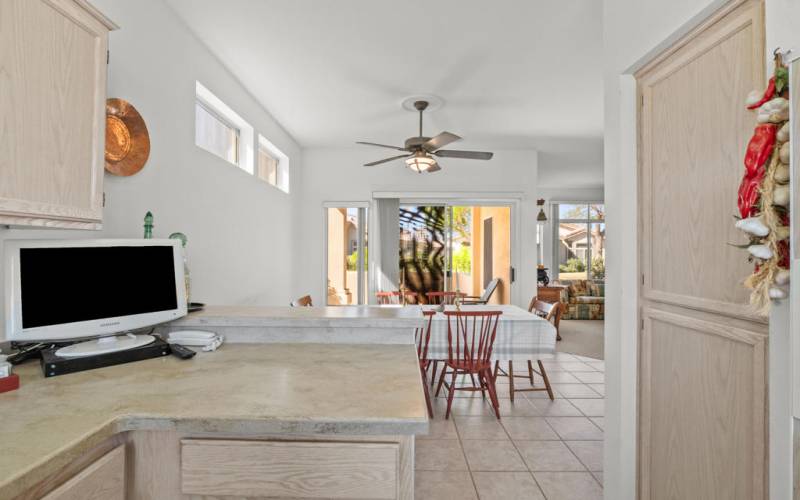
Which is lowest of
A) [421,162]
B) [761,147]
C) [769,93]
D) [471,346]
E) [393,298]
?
[471,346]

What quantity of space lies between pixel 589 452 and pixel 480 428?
0.73 metres

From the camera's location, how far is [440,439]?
277 cm

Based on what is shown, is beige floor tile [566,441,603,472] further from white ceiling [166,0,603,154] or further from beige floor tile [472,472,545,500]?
white ceiling [166,0,603,154]

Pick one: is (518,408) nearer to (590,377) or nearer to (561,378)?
(561,378)

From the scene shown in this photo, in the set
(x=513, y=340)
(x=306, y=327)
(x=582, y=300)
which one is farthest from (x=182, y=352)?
(x=582, y=300)

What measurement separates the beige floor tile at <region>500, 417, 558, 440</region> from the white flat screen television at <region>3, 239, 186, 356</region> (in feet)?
7.79

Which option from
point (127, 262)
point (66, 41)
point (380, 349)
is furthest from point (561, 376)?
point (66, 41)

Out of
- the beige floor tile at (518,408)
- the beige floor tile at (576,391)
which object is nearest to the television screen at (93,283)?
the beige floor tile at (518,408)

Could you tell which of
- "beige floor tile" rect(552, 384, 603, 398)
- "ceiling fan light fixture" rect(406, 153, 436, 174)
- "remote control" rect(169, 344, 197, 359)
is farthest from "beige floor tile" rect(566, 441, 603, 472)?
"ceiling fan light fixture" rect(406, 153, 436, 174)

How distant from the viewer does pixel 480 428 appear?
293 cm

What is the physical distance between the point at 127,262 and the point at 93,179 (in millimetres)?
323

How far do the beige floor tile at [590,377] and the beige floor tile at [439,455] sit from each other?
1983 millimetres

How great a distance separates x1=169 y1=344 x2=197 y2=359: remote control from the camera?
154 centimetres

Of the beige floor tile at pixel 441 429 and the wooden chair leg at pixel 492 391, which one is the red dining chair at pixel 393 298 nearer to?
the wooden chair leg at pixel 492 391
